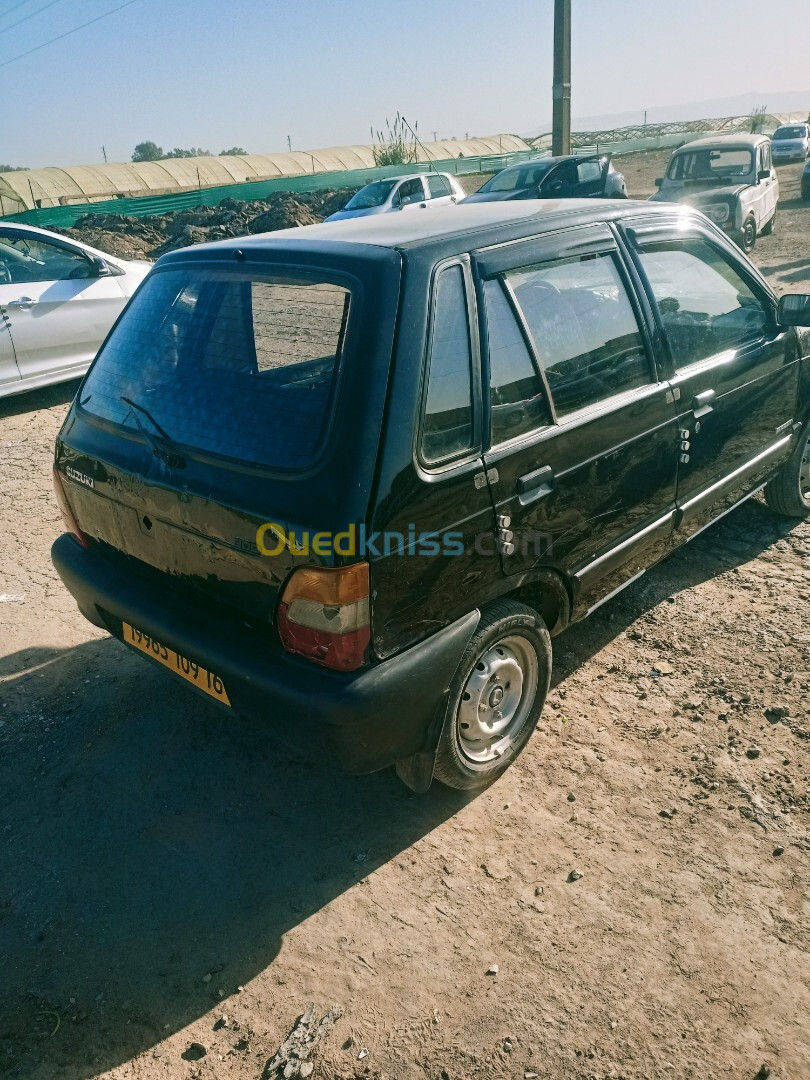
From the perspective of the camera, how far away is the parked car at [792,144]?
101 feet

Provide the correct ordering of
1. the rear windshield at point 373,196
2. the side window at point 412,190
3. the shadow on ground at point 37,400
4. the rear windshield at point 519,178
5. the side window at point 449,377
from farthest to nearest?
the side window at point 412,190
the rear windshield at point 373,196
the rear windshield at point 519,178
the shadow on ground at point 37,400
the side window at point 449,377

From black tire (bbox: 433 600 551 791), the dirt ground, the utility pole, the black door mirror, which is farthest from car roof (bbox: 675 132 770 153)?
black tire (bbox: 433 600 551 791)

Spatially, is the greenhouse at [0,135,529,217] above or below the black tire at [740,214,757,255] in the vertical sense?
above

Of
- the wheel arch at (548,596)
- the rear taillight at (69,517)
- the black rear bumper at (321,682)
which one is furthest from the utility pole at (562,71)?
the black rear bumper at (321,682)

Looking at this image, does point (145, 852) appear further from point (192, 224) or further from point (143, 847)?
point (192, 224)

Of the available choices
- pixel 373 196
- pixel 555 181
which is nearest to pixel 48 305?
pixel 373 196

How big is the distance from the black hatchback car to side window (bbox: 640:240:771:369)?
27mm

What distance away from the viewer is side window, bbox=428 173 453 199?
1703cm

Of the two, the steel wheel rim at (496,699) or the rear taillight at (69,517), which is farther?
the rear taillight at (69,517)

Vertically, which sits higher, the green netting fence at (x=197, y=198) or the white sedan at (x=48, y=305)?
the green netting fence at (x=197, y=198)

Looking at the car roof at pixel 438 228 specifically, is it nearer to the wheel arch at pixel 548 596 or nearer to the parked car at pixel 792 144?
the wheel arch at pixel 548 596

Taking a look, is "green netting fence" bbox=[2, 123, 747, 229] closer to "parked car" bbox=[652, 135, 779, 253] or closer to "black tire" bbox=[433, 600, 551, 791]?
"parked car" bbox=[652, 135, 779, 253]

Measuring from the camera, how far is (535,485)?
2627 millimetres

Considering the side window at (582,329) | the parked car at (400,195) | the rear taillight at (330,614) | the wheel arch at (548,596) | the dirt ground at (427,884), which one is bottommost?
the dirt ground at (427,884)
